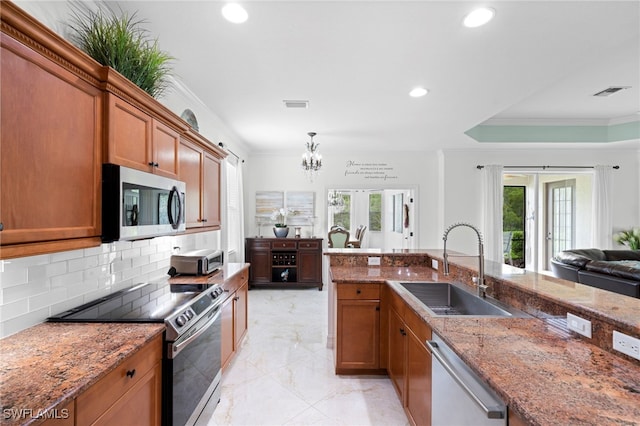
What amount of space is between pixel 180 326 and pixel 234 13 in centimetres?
185

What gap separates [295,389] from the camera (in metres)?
2.46

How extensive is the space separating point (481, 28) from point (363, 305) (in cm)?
215

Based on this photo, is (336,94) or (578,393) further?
(336,94)

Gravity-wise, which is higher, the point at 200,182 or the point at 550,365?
the point at 200,182

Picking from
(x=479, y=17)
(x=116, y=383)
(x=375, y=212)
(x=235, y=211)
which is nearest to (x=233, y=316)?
(x=116, y=383)

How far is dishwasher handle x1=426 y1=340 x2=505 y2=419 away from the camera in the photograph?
978 mm

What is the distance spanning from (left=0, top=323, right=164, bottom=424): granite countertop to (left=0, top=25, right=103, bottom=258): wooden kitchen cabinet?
15.3 inches

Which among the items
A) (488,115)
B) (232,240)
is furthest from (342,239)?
(488,115)

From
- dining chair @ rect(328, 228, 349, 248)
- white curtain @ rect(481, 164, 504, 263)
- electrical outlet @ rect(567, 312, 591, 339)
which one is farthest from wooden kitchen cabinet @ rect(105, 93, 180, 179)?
white curtain @ rect(481, 164, 504, 263)

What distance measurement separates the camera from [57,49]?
45.6 inches

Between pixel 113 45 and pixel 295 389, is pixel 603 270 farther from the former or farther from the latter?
pixel 113 45

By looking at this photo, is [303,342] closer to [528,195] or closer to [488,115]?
[488,115]

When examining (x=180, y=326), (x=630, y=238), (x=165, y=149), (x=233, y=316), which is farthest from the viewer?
(x=630, y=238)

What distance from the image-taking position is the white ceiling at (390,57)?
1.95 m
